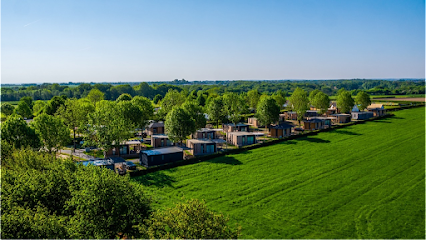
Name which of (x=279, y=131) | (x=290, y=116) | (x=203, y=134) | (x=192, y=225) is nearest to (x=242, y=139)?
(x=203, y=134)

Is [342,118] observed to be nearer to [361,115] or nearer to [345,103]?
[361,115]

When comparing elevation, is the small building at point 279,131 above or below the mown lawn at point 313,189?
above

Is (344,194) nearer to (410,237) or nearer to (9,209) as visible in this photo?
(410,237)

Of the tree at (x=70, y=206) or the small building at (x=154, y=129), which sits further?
the small building at (x=154, y=129)

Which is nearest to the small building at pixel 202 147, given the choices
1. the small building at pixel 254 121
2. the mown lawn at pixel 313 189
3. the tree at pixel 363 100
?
the mown lawn at pixel 313 189

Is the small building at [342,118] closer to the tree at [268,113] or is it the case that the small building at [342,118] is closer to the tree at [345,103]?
the tree at [345,103]

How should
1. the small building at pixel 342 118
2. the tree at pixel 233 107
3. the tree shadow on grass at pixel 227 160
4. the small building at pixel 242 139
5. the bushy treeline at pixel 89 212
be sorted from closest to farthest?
1. the bushy treeline at pixel 89 212
2. the tree shadow on grass at pixel 227 160
3. the small building at pixel 242 139
4. the tree at pixel 233 107
5. the small building at pixel 342 118
